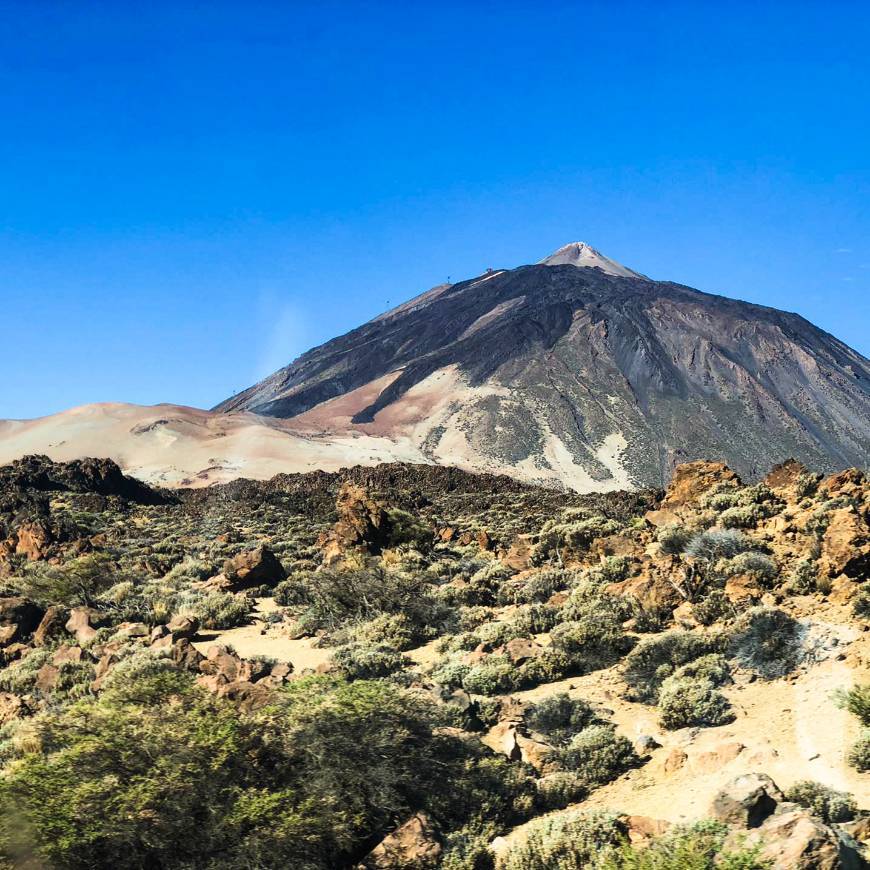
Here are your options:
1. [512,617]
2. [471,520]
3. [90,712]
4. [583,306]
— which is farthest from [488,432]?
[90,712]

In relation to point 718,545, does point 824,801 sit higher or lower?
lower

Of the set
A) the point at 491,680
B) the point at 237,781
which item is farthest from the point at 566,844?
the point at 491,680

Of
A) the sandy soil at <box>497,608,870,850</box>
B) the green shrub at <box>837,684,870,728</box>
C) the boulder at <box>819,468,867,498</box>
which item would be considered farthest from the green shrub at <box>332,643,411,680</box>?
the boulder at <box>819,468,867,498</box>

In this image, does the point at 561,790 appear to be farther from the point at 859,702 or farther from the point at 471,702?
the point at 859,702

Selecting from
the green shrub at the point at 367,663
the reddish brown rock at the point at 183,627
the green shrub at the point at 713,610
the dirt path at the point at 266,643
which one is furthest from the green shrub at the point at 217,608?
the green shrub at the point at 713,610

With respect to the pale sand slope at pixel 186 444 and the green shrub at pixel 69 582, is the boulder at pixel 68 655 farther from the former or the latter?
the pale sand slope at pixel 186 444
